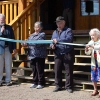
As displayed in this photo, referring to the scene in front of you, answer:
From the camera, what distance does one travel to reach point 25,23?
30.6 ft

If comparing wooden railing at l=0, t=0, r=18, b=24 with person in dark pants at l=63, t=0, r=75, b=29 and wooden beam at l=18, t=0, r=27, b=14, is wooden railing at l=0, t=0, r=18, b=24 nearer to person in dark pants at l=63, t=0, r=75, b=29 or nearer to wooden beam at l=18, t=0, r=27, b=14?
wooden beam at l=18, t=0, r=27, b=14

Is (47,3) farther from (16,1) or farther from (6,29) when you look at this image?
(6,29)

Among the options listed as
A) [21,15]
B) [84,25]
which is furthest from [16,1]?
[84,25]

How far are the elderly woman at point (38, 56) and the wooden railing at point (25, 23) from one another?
151 centimetres

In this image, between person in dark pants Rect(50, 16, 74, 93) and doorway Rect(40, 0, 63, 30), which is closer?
person in dark pants Rect(50, 16, 74, 93)

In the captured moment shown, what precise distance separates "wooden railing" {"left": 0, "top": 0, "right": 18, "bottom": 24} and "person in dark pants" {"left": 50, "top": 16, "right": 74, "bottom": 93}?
2.75 m

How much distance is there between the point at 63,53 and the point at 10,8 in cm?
324

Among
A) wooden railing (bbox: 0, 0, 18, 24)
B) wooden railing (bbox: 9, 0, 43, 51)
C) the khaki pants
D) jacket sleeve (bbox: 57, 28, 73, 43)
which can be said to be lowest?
the khaki pants

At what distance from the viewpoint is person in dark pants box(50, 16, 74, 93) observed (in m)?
7.15

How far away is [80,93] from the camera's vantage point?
710 cm

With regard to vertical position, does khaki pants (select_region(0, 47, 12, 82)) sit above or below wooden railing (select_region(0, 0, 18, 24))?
below

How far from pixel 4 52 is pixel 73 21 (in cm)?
393

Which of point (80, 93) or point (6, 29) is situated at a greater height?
point (6, 29)

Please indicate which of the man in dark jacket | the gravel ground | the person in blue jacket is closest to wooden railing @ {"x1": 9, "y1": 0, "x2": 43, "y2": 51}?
the man in dark jacket
